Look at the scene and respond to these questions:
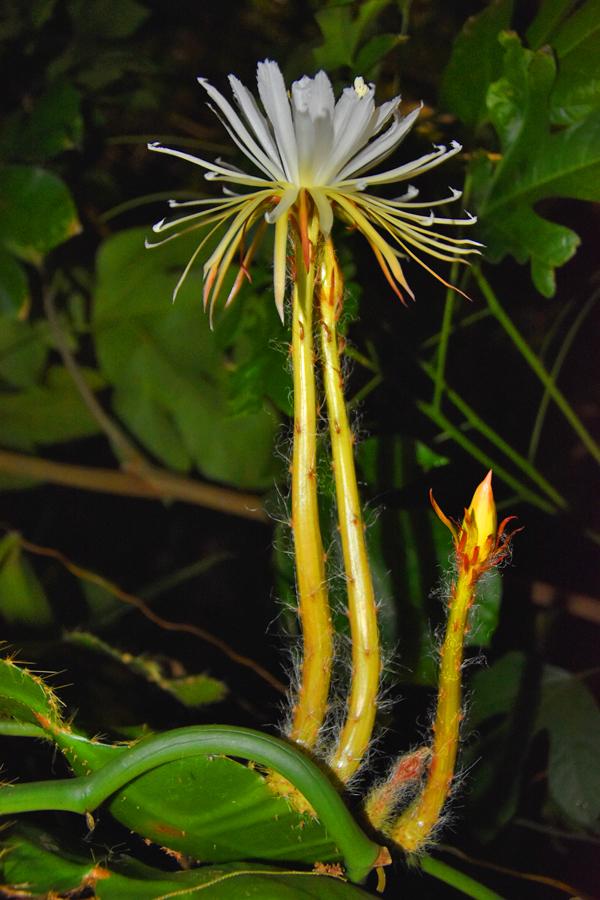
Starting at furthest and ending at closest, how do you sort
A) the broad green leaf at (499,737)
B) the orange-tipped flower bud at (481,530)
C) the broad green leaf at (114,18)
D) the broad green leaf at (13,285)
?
the broad green leaf at (114,18) → the broad green leaf at (13,285) → the broad green leaf at (499,737) → the orange-tipped flower bud at (481,530)

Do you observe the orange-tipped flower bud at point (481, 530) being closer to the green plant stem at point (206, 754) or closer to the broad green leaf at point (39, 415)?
the green plant stem at point (206, 754)

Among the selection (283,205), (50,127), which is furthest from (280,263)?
(50,127)

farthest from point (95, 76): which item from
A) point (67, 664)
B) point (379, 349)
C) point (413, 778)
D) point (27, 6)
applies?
point (413, 778)

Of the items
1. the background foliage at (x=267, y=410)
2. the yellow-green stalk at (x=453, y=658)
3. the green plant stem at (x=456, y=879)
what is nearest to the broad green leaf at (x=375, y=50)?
the background foliage at (x=267, y=410)

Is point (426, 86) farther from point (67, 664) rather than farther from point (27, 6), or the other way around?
point (67, 664)

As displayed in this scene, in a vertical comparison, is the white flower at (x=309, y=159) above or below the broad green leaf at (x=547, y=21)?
→ below

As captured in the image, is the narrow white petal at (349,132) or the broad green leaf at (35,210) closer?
the narrow white petal at (349,132)

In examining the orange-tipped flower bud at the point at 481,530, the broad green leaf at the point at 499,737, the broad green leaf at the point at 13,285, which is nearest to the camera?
the orange-tipped flower bud at the point at 481,530
